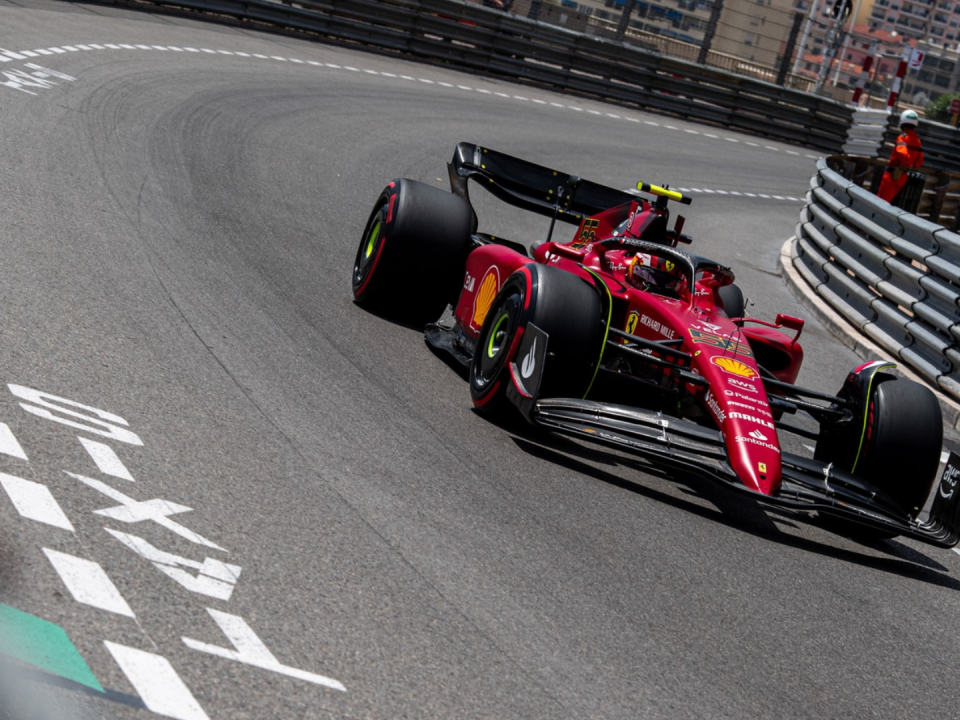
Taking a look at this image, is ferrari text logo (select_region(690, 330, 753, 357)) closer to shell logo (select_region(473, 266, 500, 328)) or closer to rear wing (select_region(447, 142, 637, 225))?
shell logo (select_region(473, 266, 500, 328))

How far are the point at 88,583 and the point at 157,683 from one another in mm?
551

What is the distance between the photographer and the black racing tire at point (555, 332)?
6488 mm

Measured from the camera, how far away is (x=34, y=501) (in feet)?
13.8

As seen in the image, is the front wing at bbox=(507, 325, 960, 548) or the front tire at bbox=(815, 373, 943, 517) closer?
the front wing at bbox=(507, 325, 960, 548)

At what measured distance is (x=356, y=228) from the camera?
1090cm

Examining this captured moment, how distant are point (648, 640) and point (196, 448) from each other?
6.64ft

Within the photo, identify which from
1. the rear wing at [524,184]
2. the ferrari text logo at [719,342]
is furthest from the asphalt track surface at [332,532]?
the rear wing at [524,184]

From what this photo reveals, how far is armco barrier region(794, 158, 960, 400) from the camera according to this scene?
33.3 ft

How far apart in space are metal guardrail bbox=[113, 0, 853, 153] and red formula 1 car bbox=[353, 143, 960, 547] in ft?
50.9

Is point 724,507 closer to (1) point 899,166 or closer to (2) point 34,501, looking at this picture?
(2) point 34,501

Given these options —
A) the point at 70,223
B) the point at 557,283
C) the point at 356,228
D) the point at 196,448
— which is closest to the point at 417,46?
the point at 356,228

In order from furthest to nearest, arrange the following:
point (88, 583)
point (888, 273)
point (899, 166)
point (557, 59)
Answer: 1. point (557, 59)
2. point (899, 166)
3. point (888, 273)
4. point (88, 583)

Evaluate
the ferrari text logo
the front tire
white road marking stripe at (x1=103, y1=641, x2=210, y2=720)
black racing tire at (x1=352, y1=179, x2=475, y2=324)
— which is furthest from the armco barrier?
white road marking stripe at (x1=103, y1=641, x2=210, y2=720)

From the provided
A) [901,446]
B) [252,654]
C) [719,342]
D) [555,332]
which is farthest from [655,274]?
[252,654]
